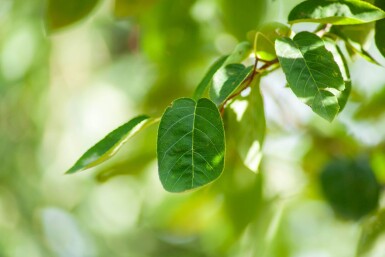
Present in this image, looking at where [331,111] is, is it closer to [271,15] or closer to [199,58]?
[271,15]

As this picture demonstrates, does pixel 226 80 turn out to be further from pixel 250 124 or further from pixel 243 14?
pixel 243 14

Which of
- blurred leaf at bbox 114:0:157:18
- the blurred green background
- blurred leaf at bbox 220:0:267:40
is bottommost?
the blurred green background

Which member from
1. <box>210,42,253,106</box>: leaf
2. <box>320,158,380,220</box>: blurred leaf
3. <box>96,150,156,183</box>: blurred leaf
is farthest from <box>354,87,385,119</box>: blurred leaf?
<box>210,42,253,106</box>: leaf

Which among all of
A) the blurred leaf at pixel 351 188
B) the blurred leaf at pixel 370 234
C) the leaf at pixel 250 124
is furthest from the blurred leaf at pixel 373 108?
the leaf at pixel 250 124

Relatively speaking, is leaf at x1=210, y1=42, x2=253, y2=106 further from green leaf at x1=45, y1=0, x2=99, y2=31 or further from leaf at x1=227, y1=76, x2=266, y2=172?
green leaf at x1=45, y1=0, x2=99, y2=31

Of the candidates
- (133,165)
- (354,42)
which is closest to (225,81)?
(354,42)

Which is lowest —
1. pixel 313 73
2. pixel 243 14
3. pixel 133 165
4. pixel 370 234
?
pixel 370 234
